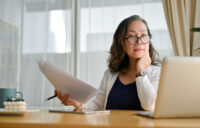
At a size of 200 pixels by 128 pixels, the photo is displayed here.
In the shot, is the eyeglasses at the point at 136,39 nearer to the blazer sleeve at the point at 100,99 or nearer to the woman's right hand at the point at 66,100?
the blazer sleeve at the point at 100,99

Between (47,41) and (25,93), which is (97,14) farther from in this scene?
(25,93)

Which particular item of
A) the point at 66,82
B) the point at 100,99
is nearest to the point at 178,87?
the point at 66,82

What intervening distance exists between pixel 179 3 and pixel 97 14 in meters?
0.94

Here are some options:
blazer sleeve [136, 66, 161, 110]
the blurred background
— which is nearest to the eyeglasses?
blazer sleeve [136, 66, 161, 110]

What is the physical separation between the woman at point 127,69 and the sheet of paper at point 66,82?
0.19 m

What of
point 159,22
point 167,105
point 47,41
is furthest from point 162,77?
point 47,41

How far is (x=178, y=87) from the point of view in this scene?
0.89m

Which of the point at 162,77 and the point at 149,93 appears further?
the point at 149,93

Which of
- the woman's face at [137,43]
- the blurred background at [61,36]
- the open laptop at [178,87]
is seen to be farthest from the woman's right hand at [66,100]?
the blurred background at [61,36]

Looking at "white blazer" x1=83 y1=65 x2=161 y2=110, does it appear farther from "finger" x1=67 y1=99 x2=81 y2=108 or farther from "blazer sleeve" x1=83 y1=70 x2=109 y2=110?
"finger" x1=67 y1=99 x2=81 y2=108

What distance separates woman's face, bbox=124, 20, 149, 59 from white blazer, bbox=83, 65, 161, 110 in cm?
12

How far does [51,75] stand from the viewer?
1397mm

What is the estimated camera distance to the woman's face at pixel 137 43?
1.90 meters

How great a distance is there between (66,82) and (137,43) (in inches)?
27.7
